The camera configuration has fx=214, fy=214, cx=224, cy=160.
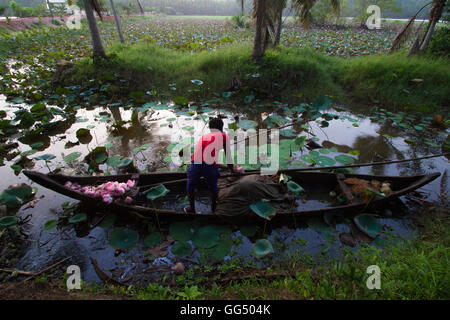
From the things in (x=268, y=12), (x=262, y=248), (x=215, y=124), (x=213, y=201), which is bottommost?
(x=262, y=248)

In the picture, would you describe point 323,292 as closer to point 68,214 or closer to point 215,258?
point 215,258

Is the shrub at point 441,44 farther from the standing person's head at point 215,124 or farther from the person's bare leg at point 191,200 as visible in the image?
the person's bare leg at point 191,200

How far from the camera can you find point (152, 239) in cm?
266

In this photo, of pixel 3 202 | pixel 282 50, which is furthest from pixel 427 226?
pixel 282 50

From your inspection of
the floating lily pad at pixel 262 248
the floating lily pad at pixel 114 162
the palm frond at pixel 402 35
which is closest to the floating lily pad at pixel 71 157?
the floating lily pad at pixel 114 162

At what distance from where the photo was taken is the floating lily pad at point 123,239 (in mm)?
2562

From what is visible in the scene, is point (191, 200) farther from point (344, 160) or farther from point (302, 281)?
point (344, 160)

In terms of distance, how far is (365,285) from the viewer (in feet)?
5.93

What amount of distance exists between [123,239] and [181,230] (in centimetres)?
70

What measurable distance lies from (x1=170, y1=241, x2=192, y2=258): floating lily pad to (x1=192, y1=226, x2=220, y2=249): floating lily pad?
95 millimetres

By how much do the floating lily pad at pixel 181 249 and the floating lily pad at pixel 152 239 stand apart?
0.23 meters

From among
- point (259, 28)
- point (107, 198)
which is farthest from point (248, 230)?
point (259, 28)

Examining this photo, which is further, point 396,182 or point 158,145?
point 158,145

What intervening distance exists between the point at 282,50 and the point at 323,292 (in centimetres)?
870
